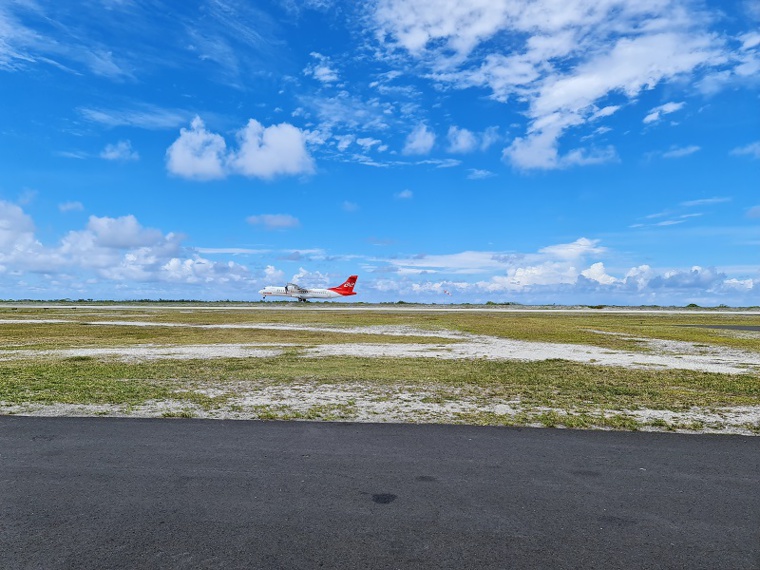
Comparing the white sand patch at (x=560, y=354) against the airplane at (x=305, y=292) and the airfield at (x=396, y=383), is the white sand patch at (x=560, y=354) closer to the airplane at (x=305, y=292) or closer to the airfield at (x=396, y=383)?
the airfield at (x=396, y=383)

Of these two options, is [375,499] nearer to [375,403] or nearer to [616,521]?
[616,521]

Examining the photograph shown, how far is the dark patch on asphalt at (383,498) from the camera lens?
659 centimetres

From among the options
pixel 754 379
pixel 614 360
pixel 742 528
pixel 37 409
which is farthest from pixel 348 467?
pixel 614 360

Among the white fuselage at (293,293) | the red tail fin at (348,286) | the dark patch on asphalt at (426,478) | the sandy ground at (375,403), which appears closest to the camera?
the dark patch on asphalt at (426,478)

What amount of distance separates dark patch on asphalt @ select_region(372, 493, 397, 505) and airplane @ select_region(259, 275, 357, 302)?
111 meters

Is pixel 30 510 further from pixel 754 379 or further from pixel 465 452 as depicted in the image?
pixel 754 379

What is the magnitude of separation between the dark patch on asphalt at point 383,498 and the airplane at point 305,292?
363 ft

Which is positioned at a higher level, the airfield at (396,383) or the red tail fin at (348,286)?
the red tail fin at (348,286)

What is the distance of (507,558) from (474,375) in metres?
13.1

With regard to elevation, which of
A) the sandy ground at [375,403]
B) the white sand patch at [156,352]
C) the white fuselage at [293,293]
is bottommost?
the white sand patch at [156,352]

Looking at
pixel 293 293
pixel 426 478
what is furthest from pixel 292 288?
pixel 426 478

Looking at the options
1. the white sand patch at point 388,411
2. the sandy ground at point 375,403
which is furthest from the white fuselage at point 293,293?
the white sand patch at point 388,411

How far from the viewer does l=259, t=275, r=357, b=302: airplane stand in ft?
380

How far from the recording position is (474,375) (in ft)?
59.7
